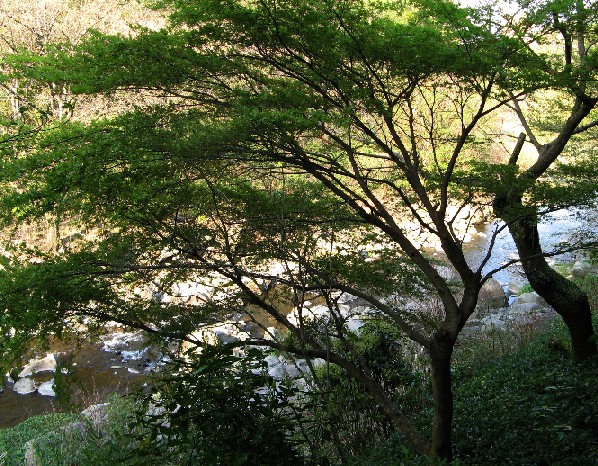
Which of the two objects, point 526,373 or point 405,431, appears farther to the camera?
point 526,373

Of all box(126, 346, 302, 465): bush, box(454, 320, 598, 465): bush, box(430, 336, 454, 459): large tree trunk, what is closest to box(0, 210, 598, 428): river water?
box(454, 320, 598, 465): bush

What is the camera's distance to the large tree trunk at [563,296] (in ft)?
19.4

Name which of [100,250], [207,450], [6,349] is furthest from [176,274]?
[207,450]

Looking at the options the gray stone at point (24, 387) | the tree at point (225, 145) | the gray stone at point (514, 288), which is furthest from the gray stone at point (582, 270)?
the gray stone at point (24, 387)

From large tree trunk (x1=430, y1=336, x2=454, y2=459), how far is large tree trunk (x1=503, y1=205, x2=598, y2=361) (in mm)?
2392

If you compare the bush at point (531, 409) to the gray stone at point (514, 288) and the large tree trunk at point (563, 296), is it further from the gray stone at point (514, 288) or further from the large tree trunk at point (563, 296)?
the gray stone at point (514, 288)

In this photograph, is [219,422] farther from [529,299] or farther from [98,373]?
[529,299]

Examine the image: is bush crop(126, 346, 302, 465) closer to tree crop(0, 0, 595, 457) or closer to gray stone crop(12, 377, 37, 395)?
tree crop(0, 0, 595, 457)

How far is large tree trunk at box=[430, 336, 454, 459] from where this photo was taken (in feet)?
13.2

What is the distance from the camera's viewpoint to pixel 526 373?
20.8ft

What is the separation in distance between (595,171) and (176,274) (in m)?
4.00

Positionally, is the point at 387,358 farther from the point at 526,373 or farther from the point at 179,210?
the point at 179,210

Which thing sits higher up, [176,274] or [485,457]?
[176,274]

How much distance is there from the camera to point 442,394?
13.4ft
